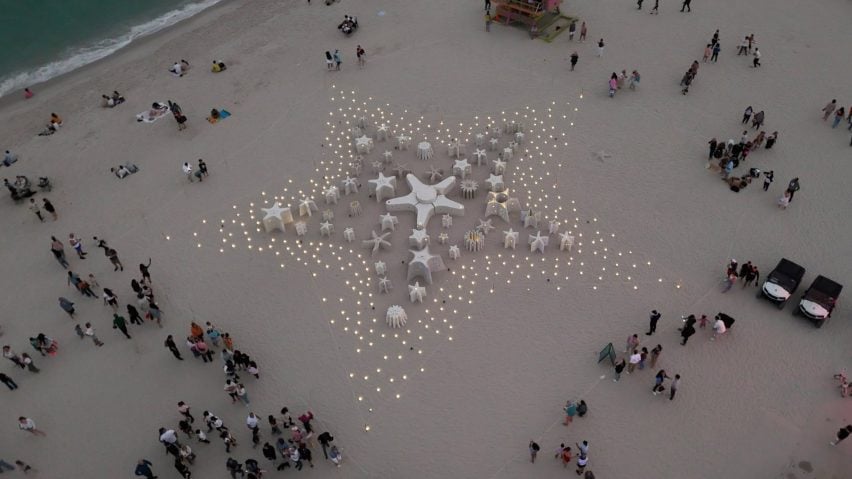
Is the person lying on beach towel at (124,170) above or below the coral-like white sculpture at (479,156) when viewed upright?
below

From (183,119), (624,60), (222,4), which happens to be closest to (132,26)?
(222,4)

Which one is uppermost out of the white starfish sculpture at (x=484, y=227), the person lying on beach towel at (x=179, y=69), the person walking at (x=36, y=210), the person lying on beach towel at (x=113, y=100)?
the person lying on beach towel at (x=179, y=69)

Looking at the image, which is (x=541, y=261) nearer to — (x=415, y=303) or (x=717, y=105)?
(x=415, y=303)

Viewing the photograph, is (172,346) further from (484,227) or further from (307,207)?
(484,227)

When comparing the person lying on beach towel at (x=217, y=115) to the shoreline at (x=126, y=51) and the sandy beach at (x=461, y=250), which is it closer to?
the sandy beach at (x=461, y=250)

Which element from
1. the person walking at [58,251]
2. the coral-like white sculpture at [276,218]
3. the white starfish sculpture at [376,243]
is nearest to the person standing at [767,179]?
the white starfish sculpture at [376,243]

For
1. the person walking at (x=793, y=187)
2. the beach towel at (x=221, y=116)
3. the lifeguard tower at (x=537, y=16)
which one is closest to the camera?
the person walking at (x=793, y=187)
